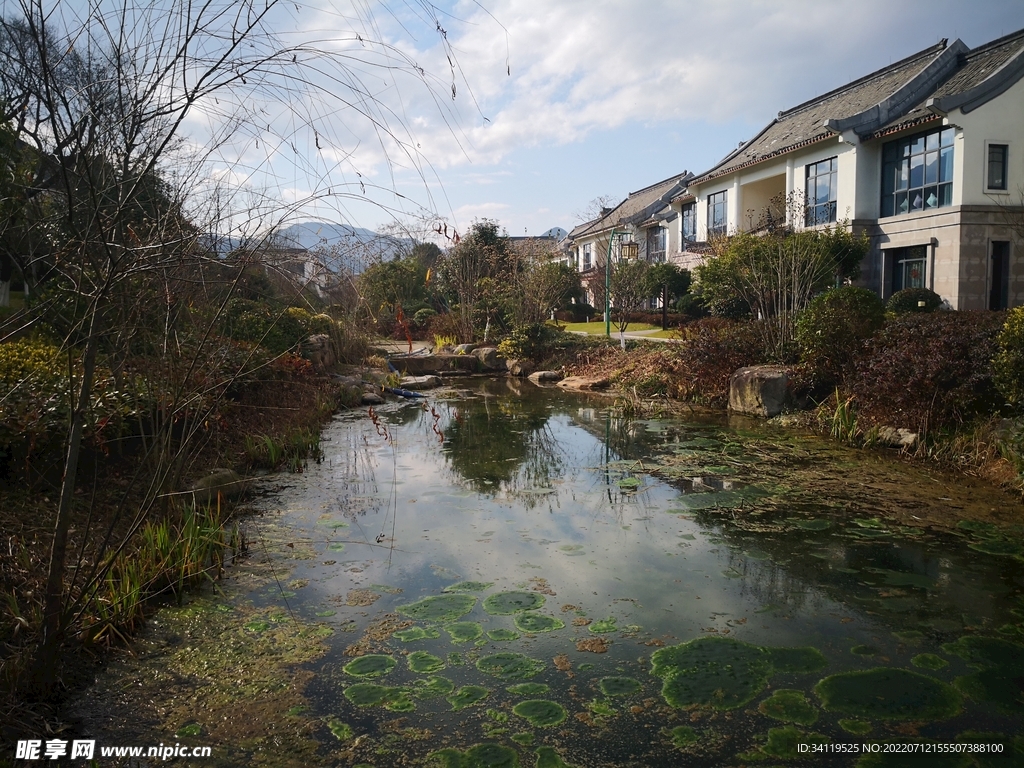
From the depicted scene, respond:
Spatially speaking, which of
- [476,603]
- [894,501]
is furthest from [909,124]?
[476,603]

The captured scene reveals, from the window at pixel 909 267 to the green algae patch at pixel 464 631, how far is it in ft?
54.0

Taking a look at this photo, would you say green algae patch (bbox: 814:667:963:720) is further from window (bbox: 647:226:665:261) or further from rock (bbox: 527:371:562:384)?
window (bbox: 647:226:665:261)

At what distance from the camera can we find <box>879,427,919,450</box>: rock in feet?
24.9

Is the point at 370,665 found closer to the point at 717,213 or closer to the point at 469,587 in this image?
the point at 469,587

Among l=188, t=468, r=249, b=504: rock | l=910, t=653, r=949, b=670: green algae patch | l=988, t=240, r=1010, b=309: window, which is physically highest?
l=988, t=240, r=1010, b=309: window

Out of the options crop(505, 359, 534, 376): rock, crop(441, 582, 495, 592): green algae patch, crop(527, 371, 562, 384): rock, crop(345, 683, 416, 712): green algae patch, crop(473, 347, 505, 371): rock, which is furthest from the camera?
crop(473, 347, 505, 371): rock

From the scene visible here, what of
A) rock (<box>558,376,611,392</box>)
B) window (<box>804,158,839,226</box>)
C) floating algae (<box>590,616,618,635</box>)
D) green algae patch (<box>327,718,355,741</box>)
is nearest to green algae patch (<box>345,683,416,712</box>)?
green algae patch (<box>327,718,355,741</box>)

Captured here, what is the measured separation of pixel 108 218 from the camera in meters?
2.76

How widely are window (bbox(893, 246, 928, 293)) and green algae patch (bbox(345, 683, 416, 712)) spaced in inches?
677

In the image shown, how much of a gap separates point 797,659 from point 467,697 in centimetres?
156

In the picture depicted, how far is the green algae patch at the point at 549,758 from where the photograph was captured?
2814mm

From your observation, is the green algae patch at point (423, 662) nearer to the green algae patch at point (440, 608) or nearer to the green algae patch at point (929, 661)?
the green algae patch at point (440, 608)

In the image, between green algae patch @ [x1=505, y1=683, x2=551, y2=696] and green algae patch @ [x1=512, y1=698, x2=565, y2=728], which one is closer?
green algae patch @ [x1=512, y1=698, x2=565, y2=728]

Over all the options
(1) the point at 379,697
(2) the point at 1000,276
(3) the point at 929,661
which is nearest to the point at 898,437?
(3) the point at 929,661
